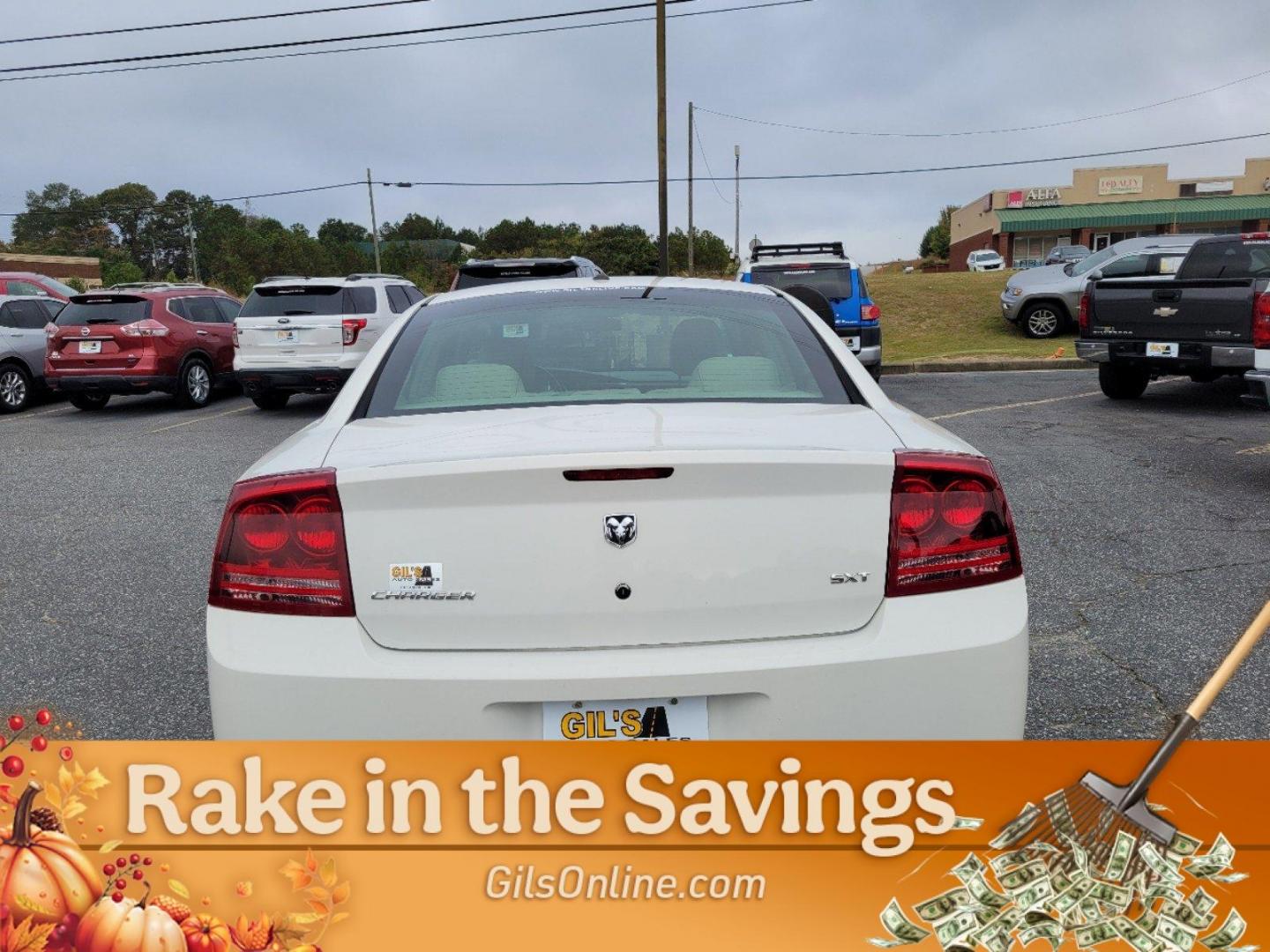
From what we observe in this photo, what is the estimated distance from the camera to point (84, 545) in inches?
269

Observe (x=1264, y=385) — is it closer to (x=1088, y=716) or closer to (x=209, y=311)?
(x=1088, y=716)

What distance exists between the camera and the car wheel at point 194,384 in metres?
15.0

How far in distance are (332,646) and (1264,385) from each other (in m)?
7.36

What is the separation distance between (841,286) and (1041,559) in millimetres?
9978

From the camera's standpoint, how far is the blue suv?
1507cm

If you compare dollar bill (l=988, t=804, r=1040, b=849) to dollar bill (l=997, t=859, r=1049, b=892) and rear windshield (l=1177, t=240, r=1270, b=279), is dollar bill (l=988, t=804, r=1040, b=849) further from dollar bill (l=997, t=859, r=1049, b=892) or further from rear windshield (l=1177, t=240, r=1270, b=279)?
rear windshield (l=1177, t=240, r=1270, b=279)

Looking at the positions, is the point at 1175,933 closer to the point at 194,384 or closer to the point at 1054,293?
the point at 194,384

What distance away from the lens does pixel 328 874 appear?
1998mm

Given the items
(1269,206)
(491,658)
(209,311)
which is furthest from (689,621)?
(1269,206)

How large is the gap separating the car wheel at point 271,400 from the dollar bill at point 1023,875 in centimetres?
1342

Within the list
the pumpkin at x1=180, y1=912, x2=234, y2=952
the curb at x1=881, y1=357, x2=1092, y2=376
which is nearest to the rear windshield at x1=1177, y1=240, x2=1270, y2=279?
the curb at x1=881, y1=357, x2=1092, y2=376

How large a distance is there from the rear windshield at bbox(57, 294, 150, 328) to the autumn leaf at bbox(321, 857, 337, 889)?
46.6 feet

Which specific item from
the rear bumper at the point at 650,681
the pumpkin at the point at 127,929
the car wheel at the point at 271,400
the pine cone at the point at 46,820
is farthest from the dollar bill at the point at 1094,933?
the car wheel at the point at 271,400

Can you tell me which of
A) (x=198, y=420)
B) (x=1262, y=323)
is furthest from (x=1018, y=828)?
(x=198, y=420)
